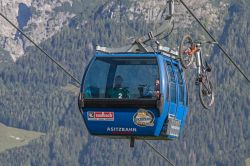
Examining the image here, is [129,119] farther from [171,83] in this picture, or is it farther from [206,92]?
[206,92]

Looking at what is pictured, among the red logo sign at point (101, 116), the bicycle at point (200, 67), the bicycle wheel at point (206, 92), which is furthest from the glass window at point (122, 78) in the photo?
the bicycle wheel at point (206, 92)

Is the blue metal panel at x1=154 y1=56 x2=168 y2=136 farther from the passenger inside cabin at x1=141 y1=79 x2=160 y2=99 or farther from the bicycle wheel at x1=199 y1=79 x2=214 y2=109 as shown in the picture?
the bicycle wheel at x1=199 y1=79 x2=214 y2=109

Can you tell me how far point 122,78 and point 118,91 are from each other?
0.88 m

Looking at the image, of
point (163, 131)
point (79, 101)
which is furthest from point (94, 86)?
point (163, 131)

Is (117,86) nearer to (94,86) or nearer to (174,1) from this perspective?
(94,86)

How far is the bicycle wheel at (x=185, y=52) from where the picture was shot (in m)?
33.6

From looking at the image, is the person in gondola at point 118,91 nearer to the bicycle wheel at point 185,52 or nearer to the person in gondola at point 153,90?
the person in gondola at point 153,90

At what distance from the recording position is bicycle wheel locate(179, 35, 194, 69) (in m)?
33.6

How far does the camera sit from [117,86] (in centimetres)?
3341

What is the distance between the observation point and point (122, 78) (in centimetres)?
3378

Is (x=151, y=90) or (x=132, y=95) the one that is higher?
(x=151, y=90)

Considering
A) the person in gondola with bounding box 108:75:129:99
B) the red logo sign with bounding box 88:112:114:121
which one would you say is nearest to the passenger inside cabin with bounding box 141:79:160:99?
the person in gondola with bounding box 108:75:129:99

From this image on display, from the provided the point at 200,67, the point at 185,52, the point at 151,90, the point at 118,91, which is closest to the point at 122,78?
the point at 118,91

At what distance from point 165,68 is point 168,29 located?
1.36 metres
